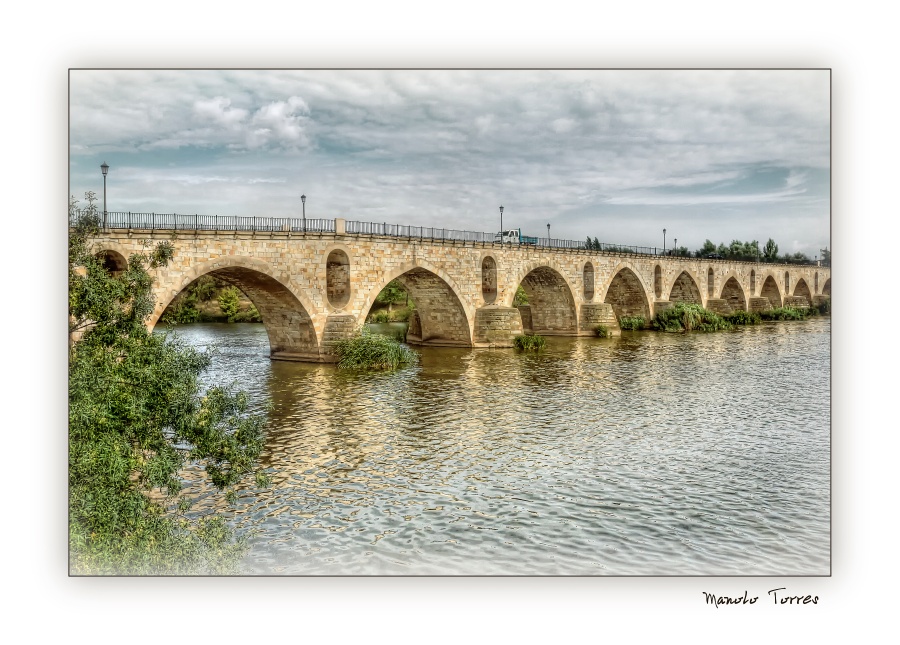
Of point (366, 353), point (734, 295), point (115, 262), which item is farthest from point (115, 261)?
point (734, 295)

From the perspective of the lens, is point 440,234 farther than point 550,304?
No

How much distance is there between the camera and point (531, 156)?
15.4 meters

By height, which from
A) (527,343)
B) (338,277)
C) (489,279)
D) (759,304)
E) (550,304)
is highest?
(489,279)

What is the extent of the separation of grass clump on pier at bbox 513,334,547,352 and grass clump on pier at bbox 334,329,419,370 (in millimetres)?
8498

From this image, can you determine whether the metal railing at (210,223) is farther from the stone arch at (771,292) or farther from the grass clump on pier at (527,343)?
the stone arch at (771,292)

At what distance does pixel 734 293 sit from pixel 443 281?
29.6 meters

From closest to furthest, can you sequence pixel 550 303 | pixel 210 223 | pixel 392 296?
pixel 210 223 → pixel 550 303 → pixel 392 296

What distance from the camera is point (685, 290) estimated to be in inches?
2079

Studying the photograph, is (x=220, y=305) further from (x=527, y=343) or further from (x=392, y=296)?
(x=527, y=343)

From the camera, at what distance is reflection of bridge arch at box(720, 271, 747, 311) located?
167 feet

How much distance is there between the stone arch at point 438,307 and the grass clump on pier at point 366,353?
5.91 metres
